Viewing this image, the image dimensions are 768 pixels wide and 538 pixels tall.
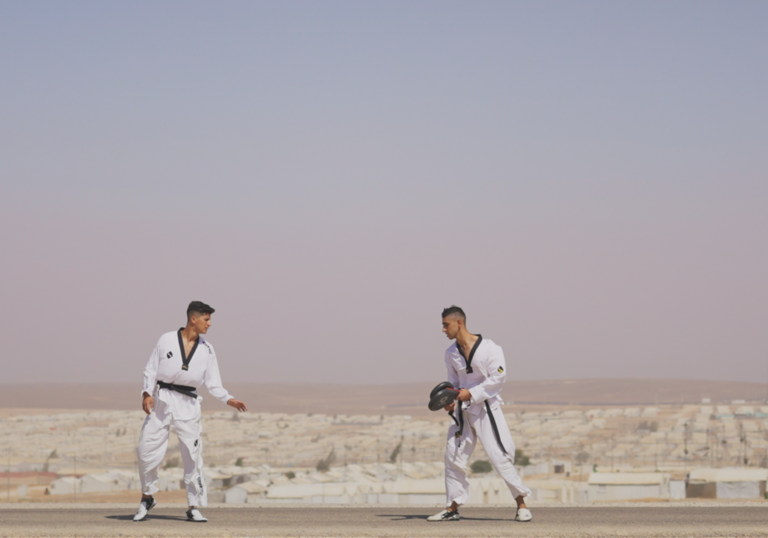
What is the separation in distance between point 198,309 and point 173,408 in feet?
3.66

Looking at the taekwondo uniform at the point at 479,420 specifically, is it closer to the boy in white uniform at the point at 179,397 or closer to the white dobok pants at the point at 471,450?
the white dobok pants at the point at 471,450

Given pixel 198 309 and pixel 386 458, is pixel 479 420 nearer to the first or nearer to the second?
pixel 198 309

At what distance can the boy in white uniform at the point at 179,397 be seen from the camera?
10.1m

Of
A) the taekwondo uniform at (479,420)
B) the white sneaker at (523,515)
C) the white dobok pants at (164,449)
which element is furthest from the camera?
the white dobok pants at (164,449)

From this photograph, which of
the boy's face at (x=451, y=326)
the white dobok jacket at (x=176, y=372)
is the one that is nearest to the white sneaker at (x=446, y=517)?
the boy's face at (x=451, y=326)

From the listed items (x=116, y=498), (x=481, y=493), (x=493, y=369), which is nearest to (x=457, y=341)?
(x=493, y=369)

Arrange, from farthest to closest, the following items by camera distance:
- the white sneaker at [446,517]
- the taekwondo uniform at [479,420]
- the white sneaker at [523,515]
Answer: the taekwondo uniform at [479,420], the white sneaker at [446,517], the white sneaker at [523,515]

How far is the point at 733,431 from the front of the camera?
9256 centimetres

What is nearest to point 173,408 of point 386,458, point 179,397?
point 179,397

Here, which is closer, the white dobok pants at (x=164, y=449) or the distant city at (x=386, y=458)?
the white dobok pants at (x=164, y=449)

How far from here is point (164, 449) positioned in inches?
402

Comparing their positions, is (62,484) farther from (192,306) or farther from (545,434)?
(545,434)

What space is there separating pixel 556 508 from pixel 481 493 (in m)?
25.7

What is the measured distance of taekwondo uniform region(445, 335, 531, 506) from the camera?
1001 cm
